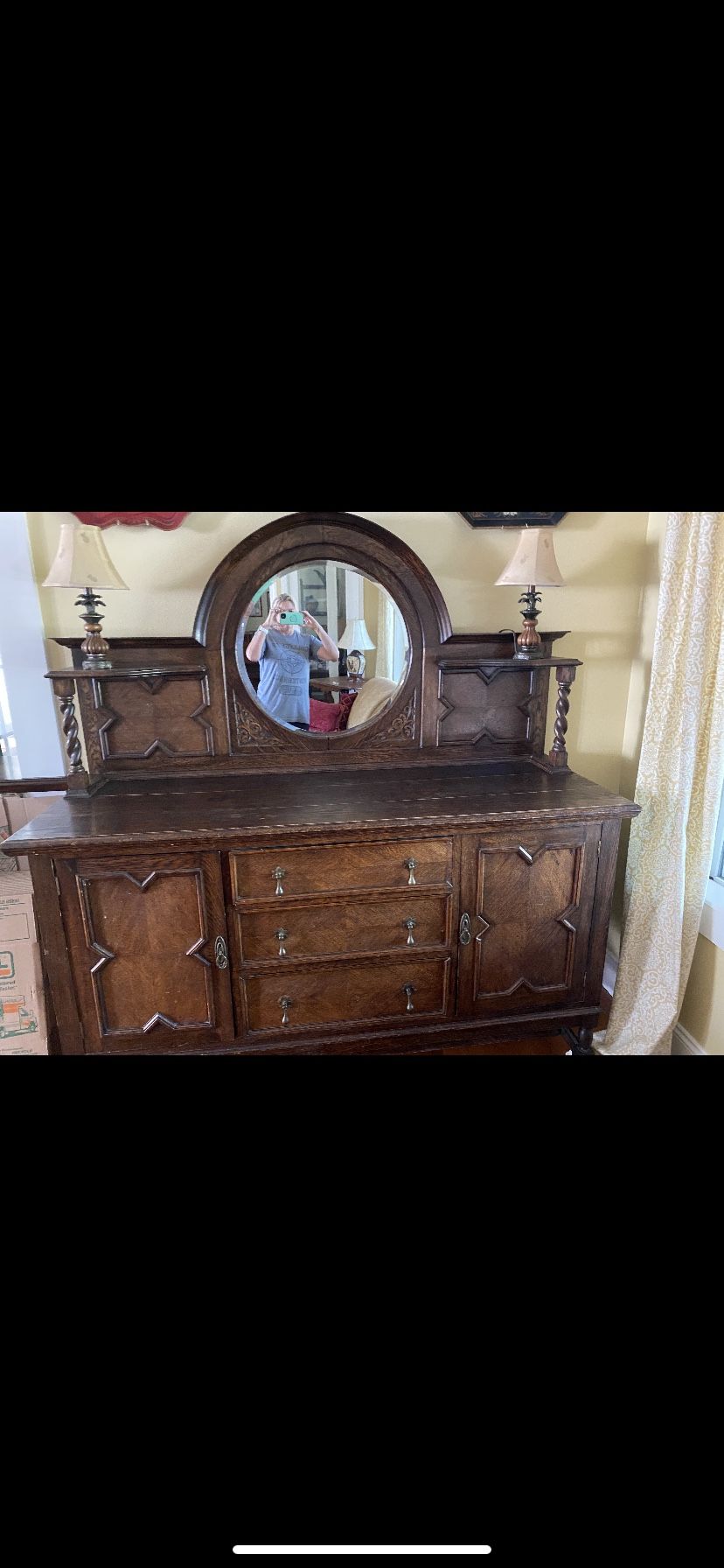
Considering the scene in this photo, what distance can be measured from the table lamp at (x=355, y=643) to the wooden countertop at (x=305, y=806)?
1.10 feet

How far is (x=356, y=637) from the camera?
6.84 feet

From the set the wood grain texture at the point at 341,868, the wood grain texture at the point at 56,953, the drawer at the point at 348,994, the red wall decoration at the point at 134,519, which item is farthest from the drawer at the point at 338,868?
the red wall decoration at the point at 134,519

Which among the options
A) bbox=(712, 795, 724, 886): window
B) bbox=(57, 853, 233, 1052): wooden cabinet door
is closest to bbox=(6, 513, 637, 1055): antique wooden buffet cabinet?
bbox=(57, 853, 233, 1052): wooden cabinet door

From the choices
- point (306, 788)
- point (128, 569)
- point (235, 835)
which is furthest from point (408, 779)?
point (128, 569)

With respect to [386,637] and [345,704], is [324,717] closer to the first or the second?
[345,704]

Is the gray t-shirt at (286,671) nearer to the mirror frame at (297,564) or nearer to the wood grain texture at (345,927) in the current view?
the mirror frame at (297,564)

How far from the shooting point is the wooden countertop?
165 centimetres

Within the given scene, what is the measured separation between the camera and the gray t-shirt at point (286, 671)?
6.73 ft

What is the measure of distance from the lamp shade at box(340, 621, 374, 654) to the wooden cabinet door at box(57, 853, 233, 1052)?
0.81m

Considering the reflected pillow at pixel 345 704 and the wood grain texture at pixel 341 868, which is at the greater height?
the reflected pillow at pixel 345 704

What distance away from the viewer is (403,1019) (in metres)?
1.91

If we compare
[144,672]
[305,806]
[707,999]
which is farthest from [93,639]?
[707,999]
